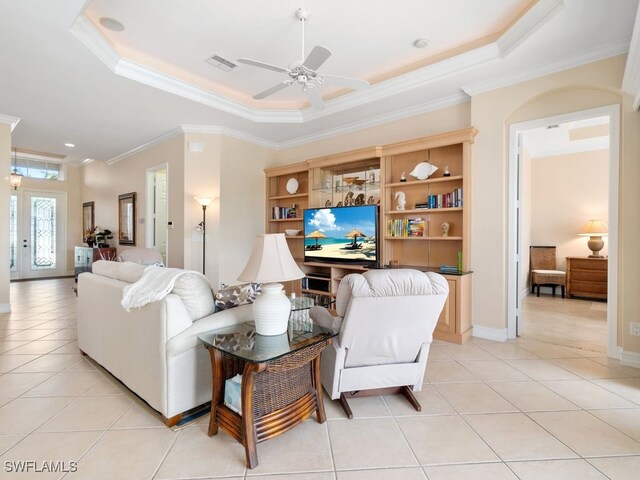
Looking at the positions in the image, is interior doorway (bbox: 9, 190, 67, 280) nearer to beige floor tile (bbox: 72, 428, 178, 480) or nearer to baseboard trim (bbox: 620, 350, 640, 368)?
beige floor tile (bbox: 72, 428, 178, 480)

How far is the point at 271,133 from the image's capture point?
5.51 meters

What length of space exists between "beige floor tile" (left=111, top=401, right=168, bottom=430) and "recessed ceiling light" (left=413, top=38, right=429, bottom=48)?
3.78 m

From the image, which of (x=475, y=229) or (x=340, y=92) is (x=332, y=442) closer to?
(x=475, y=229)

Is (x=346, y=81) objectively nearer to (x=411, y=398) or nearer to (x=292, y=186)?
(x=411, y=398)

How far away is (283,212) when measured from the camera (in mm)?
5812

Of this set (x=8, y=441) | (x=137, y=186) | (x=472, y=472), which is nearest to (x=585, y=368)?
(x=472, y=472)

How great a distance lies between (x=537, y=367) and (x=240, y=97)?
471 centimetres

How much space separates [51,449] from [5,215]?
15.0 feet

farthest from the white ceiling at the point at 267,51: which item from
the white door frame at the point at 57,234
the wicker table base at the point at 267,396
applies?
the white door frame at the point at 57,234

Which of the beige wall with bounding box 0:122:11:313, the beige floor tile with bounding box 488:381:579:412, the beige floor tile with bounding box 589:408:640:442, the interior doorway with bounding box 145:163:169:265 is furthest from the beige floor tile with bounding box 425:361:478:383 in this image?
the beige wall with bounding box 0:122:11:313

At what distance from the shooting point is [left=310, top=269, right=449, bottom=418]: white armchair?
75.6 inches

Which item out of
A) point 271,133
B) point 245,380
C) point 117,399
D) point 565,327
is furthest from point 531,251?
point 117,399

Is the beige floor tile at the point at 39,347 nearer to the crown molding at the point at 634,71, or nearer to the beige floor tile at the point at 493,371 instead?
the beige floor tile at the point at 493,371

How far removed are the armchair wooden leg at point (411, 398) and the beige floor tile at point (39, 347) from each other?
Result: 11.2ft
